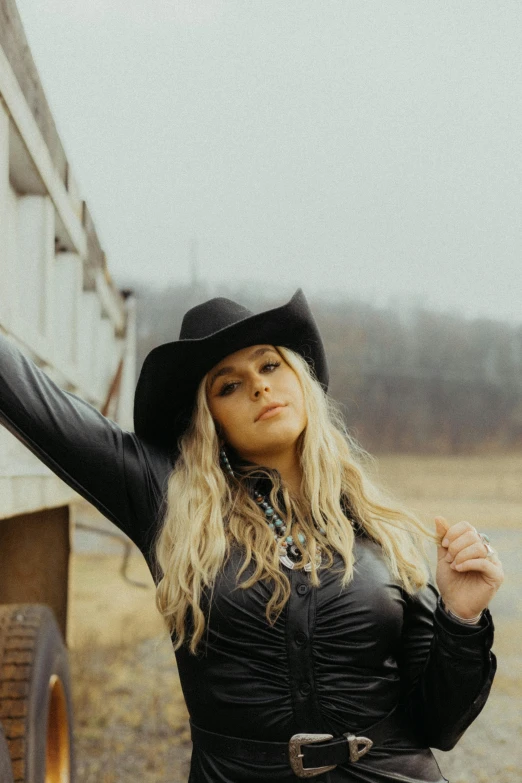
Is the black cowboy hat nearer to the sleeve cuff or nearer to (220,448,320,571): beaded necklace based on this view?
(220,448,320,571): beaded necklace

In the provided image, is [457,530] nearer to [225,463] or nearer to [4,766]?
[225,463]

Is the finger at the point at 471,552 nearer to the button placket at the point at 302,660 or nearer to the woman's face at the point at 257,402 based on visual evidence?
the button placket at the point at 302,660

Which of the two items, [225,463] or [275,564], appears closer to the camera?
[275,564]

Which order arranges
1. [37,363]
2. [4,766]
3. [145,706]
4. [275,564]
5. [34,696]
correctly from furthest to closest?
[145,706]
[37,363]
[34,696]
[275,564]
[4,766]

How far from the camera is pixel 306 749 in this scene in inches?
60.6

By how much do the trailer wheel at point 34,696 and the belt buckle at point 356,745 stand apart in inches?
35.7

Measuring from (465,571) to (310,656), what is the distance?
0.34 m

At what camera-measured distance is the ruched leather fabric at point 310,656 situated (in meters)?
1.57

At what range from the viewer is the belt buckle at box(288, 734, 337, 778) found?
5.02 feet

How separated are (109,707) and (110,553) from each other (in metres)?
13.3

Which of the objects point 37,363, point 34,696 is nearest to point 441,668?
point 34,696

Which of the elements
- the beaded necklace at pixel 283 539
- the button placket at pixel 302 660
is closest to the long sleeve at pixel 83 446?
the beaded necklace at pixel 283 539

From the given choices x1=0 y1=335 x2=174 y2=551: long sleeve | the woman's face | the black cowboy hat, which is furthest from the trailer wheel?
the woman's face

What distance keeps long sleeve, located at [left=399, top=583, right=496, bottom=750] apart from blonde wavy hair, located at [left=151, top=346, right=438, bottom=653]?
9cm
